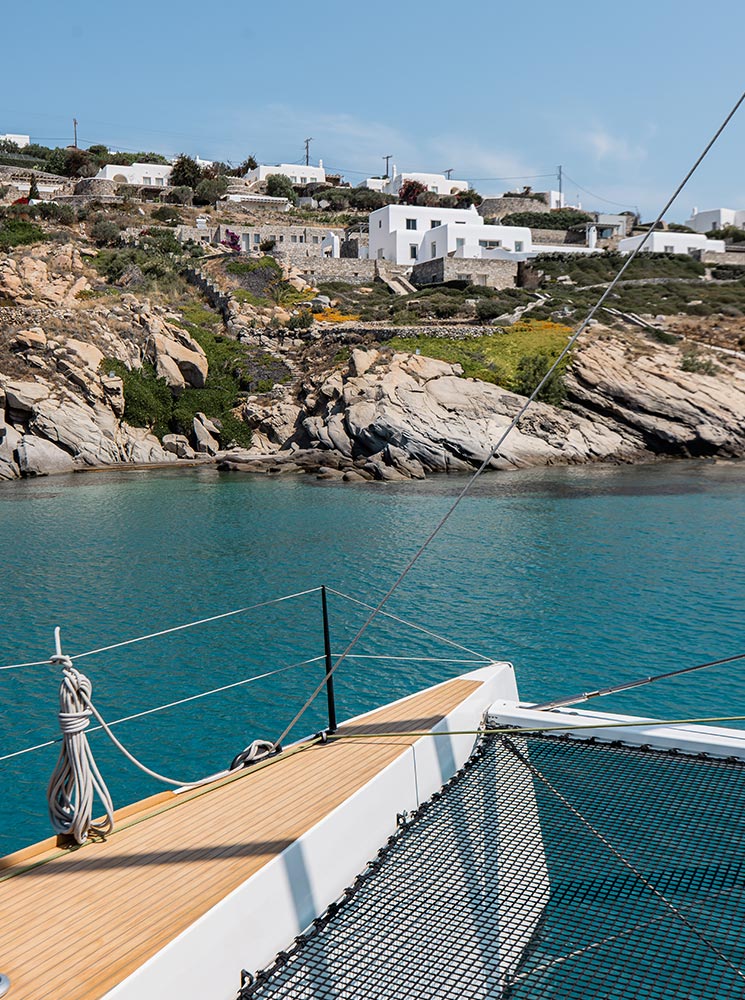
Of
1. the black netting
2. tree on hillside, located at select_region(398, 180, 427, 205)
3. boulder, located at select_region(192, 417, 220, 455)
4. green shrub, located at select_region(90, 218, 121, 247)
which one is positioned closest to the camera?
the black netting

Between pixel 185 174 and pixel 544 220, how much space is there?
3540 cm

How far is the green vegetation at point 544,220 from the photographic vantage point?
77.3m

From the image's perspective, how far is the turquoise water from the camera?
11.1 meters

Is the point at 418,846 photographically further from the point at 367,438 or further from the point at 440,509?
the point at 367,438

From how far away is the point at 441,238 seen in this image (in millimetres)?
61781

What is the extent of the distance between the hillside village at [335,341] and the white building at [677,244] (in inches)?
15.4

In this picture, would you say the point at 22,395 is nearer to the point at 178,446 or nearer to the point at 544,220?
the point at 178,446

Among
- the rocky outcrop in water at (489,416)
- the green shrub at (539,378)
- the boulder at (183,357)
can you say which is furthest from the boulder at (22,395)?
the green shrub at (539,378)

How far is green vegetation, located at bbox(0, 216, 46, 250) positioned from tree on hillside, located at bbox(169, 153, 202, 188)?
26.2 meters

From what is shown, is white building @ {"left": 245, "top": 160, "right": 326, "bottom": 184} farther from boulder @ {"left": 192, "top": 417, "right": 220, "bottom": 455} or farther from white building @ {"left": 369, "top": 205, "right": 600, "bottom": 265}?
boulder @ {"left": 192, "top": 417, "right": 220, "bottom": 455}

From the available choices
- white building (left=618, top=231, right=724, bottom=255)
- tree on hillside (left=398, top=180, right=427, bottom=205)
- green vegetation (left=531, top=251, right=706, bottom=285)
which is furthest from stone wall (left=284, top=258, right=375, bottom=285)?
tree on hillside (left=398, top=180, right=427, bottom=205)

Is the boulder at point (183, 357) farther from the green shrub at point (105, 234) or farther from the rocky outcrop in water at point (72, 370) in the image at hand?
the green shrub at point (105, 234)

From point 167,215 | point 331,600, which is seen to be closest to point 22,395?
point 331,600

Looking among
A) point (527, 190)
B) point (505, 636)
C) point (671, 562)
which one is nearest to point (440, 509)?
point (671, 562)
